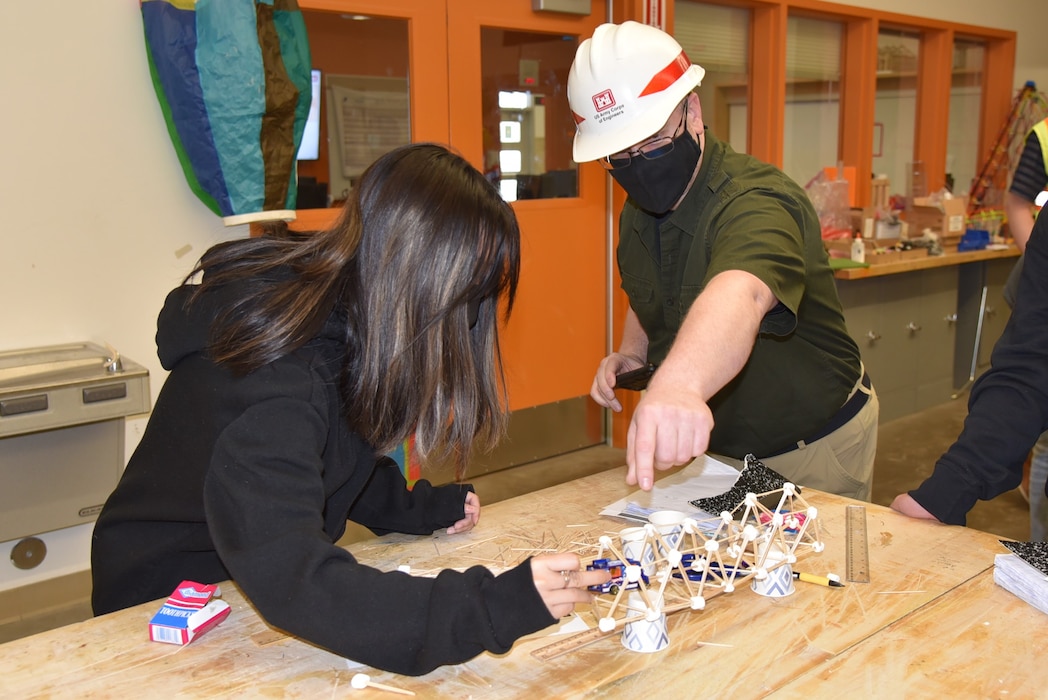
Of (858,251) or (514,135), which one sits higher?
(514,135)

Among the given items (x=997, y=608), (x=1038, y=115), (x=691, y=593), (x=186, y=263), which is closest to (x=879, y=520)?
(x=997, y=608)

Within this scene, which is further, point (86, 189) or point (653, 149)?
point (86, 189)

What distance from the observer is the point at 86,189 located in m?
3.12

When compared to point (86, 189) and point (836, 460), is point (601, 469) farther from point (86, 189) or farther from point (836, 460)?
point (86, 189)

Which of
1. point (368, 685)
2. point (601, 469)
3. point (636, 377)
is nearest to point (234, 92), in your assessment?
point (636, 377)

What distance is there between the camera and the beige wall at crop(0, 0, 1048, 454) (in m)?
2.96

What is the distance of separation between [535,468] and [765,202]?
313cm

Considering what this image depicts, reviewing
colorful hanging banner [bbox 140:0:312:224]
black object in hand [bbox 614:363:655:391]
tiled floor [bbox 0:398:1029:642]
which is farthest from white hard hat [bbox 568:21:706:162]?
tiled floor [bbox 0:398:1029:642]

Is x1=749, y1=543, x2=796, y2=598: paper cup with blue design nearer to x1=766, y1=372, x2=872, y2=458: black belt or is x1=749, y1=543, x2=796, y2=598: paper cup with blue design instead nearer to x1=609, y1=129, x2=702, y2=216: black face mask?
x1=766, y1=372, x2=872, y2=458: black belt

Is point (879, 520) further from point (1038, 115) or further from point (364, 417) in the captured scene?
point (1038, 115)

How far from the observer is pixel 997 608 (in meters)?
1.46

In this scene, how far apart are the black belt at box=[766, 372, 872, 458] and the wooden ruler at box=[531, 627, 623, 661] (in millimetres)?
939

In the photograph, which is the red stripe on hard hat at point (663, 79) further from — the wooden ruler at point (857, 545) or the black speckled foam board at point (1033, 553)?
the black speckled foam board at point (1033, 553)

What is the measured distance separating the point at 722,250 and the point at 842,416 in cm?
71
